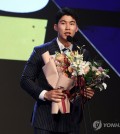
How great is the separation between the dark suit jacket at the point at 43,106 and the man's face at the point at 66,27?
9 centimetres

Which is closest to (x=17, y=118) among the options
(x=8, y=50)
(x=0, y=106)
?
(x=0, y=106)

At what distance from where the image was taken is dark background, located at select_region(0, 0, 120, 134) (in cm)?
366

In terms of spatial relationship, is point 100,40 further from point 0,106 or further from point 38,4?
point 0,106

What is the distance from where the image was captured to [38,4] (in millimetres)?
3723

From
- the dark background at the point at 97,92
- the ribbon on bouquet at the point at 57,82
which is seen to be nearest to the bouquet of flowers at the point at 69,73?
the ribbon on bouquet at the point at 57,82

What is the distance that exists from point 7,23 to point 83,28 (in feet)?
2.58

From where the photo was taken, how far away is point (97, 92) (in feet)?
12.6

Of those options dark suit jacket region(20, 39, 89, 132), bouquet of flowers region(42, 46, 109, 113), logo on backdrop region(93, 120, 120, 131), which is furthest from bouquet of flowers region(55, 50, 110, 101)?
logo on backdrop region(93, 120, 120, 131)

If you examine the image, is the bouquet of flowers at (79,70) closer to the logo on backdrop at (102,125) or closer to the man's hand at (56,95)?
the man's hand at (56,95)

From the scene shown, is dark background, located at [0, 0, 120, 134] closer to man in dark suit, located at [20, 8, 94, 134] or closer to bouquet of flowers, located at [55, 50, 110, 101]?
man in dark suit, located at [20, 8, 94, 134]

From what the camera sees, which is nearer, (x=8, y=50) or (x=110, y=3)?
(x=8, y=50)

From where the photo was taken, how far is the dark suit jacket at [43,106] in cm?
233

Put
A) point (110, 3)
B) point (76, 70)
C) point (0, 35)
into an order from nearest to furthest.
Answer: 1. point (76, 70)
2. point (0, 35)
3. point (110, 3)

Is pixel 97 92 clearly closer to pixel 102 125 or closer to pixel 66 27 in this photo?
pixel 102 125
